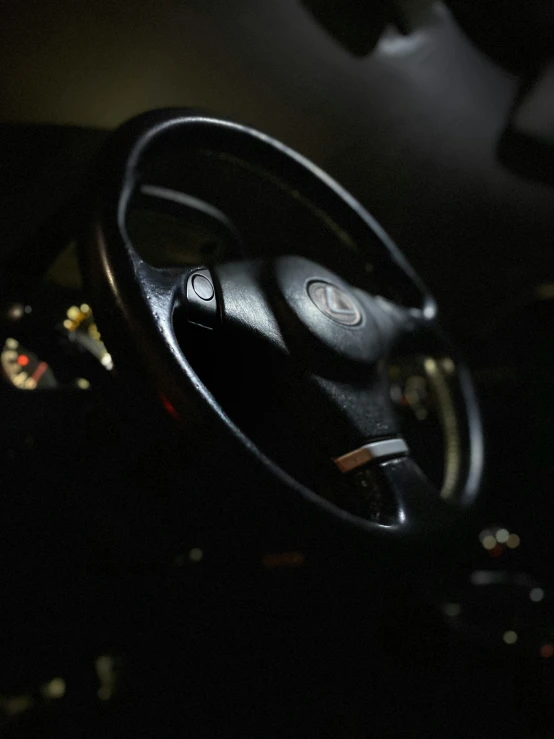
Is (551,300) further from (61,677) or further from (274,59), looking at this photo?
(61,677)

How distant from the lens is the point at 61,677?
725 mm

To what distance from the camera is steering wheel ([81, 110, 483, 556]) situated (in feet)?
1.29

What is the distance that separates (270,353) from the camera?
1.77 ft

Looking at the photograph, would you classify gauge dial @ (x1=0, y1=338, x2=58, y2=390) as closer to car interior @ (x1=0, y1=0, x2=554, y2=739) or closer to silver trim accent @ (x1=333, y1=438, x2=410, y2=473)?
car interior @ (x1=0, y1=0, x2=554, y2=739)

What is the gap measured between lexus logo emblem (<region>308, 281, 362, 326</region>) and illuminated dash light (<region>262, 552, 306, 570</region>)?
1.32 ft

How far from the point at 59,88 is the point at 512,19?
0.76 m

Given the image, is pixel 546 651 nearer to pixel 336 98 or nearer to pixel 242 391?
pixel 242 391

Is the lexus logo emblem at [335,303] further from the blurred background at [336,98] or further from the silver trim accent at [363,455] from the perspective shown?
the blurred background at [336,98]

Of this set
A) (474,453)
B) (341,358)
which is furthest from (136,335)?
(474,453)

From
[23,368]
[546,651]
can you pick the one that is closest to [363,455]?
[23,368]

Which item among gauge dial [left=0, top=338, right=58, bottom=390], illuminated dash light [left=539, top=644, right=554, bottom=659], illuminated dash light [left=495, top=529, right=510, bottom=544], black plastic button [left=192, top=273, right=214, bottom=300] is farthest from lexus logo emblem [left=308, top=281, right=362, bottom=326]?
illuminated dash light [left=495, top=529, right=510, bottom=544]

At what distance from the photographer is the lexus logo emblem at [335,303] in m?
→ 0.59

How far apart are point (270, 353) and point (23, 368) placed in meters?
0.34

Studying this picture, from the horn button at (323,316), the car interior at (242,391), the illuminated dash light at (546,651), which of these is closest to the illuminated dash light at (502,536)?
the car interior at (242,391)
